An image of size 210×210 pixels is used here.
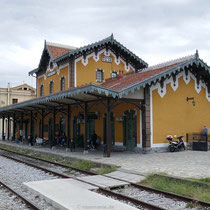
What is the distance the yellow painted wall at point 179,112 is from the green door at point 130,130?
3.98 ft

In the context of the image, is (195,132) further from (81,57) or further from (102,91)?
(81,57)

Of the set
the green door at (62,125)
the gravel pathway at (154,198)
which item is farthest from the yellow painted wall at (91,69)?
the gravel pathway at (154,198)

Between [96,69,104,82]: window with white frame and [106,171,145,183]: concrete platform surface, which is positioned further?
[96,69,104,82]: window with white frame

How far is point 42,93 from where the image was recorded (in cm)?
2753

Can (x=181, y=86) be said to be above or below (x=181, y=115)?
above

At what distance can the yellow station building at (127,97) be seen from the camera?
560 inches

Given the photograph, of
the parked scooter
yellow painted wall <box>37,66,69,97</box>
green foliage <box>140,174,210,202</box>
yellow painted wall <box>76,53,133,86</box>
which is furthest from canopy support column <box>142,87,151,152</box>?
yellow painted wall <box>37,66,69,97</box>

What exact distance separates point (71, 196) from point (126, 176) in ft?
10.0

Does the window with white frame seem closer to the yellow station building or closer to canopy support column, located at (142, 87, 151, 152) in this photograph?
the yellow station building

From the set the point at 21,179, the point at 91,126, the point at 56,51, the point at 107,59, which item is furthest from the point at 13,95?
the point at 21,179

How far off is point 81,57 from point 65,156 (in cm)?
923

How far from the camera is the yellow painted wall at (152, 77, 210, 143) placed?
15533 mm

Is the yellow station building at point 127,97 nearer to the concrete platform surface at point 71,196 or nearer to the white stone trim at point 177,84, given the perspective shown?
the white stone trim at point 177,84

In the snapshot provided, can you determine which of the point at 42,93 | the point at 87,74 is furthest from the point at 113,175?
the point at 42,93
